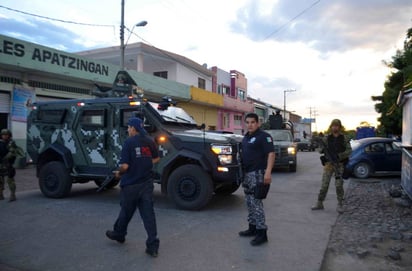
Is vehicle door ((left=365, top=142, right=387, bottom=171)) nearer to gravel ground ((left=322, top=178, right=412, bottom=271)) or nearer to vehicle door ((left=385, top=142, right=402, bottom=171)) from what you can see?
vehicle door ((left=385, top=142, right=402, bottom=171))

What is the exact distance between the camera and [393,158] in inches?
461

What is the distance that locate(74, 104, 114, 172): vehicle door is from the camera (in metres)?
7.52

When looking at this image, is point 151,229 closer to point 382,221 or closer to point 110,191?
point 382,221

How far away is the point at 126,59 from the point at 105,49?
1.65m

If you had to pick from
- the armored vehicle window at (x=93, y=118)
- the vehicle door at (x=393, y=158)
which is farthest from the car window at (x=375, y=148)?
the armored vehicle window at (x=93, y=118)

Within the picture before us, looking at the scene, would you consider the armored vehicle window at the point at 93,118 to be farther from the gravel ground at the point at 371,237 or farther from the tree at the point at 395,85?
the tree at the point at 395,85

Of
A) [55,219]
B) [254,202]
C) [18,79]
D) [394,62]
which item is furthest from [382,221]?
[394,62]

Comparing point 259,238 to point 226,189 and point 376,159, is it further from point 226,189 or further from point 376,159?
point 376,159

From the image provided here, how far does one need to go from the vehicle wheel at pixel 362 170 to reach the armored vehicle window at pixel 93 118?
28.2 feet

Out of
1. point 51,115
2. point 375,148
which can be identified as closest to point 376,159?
point 375,148

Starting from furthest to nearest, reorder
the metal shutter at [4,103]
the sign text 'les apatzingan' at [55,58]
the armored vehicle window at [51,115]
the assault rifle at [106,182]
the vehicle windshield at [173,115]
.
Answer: the metal shutter at [4,103]
the sign text 'les apatzingan' at [55,58]
the armored vehicle window at [51,115]
the vehicle windshield at [173,115]
the assault rifle at [106,182]

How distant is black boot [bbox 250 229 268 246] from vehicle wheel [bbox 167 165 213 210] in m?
1.90

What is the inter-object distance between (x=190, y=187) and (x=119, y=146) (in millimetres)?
1851

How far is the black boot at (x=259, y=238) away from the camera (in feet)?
15.3
